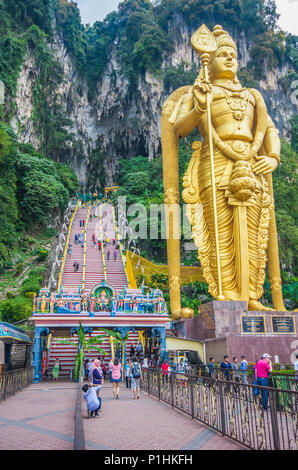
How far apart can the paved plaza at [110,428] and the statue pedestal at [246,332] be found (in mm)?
2661

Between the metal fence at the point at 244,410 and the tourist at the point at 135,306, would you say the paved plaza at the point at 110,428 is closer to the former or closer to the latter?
the metal fence at the point at 244,410

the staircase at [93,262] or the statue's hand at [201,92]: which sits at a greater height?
the statue's hand at [201,92]

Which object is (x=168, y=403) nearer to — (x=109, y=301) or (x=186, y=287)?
(x=109, y=301)

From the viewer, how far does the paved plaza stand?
3.84 m

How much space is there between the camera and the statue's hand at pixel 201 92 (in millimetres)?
10523

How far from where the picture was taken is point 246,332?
9.53 m

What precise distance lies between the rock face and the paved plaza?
27.1m

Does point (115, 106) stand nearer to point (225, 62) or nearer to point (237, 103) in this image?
point (225, 62)

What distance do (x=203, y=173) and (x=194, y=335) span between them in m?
4.93

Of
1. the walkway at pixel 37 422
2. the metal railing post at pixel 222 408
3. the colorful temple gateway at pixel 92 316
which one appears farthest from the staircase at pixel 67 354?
the metal railing post at pixel 222 408

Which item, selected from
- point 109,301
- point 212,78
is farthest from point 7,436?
point 212,78

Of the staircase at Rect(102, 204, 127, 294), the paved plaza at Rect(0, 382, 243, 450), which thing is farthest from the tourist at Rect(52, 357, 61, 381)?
the paved plaza at Rect(0, 382, 243, 450)

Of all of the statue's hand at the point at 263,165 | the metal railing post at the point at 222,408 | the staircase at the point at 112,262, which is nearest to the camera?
the metal railing post at the point at 222,408

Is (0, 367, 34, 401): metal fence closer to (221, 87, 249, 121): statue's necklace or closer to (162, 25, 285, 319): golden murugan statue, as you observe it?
(162, 25, 285, 319): golden murugan statue
